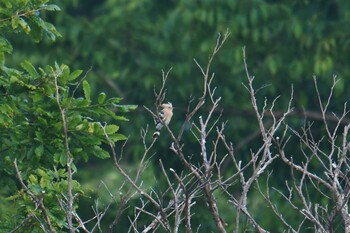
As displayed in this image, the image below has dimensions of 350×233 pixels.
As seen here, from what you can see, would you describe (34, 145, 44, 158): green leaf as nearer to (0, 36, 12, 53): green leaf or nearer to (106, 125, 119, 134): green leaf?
(106, 125, 119, 134): green leaf

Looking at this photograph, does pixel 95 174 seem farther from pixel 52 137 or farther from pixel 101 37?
pixel 52 137

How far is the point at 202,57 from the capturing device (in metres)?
14.4

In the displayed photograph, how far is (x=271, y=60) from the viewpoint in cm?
1395

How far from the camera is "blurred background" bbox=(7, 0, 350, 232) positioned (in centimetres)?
1375

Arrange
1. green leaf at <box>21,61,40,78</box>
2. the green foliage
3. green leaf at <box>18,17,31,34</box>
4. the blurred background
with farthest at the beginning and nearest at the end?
the blurred background < green leaf at <box>18,17,31,34</box> < green leaf at <box>21,61,40,78</box> < the green foliage

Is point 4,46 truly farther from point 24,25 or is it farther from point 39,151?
point 39,151

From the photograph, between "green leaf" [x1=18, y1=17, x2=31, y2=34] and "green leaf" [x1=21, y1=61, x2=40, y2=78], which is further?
"green leaf" [x1=18, y1=17, x2=31, y2=34]

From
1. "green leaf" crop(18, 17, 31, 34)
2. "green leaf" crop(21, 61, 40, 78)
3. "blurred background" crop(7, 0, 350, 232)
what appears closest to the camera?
"green leaf" crop(21, 61, 40, 78)

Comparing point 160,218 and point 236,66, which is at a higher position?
point 160,218

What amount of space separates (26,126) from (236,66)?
7495 millimetres

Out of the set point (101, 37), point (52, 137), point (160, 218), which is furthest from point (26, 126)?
point (101, 37)

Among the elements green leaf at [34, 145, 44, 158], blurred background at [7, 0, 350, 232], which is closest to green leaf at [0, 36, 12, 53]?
green leaf at [34, 145, 44, 158]

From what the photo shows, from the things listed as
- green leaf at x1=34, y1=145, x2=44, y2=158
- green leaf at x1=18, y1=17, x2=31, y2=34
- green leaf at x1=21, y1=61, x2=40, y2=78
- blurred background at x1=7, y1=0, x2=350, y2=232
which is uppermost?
green leaf at x1=18, y1=17, x2=31, y2=34

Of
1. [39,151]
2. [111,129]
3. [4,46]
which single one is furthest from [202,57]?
[39,151]
